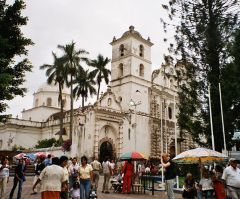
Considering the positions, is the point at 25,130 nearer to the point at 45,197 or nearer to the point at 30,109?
the point at 30,109

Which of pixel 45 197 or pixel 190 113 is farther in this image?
pixel 190 113

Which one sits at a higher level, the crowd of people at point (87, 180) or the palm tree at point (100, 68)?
the palm tree at point (100, 68)

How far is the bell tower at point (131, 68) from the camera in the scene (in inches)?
1471

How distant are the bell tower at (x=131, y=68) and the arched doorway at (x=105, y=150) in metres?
4.87

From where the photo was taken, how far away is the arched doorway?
33906 mm

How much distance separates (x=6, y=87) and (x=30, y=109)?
1856 inches

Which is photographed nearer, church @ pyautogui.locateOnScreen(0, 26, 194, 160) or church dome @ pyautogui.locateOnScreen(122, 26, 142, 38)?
church @ pyautogui.locateOnScreen(0, 26, 194, 160)

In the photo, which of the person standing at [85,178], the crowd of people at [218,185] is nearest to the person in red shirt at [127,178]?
the crowd of people at [218,185]

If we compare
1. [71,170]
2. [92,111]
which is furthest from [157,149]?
[71,170]

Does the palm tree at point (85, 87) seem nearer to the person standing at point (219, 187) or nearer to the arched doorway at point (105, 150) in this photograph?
the arched doorway at point (105, 150)

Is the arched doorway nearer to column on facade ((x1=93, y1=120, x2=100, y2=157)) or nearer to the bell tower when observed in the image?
column on facade ((x1=93, y1=120, x2=100, y2=157))

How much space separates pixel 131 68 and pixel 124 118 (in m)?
6.18

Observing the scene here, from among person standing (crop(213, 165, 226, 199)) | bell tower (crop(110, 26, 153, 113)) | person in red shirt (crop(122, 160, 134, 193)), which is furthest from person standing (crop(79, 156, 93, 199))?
bell tower (crop(110, 26, 153, 113))

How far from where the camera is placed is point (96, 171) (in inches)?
597
